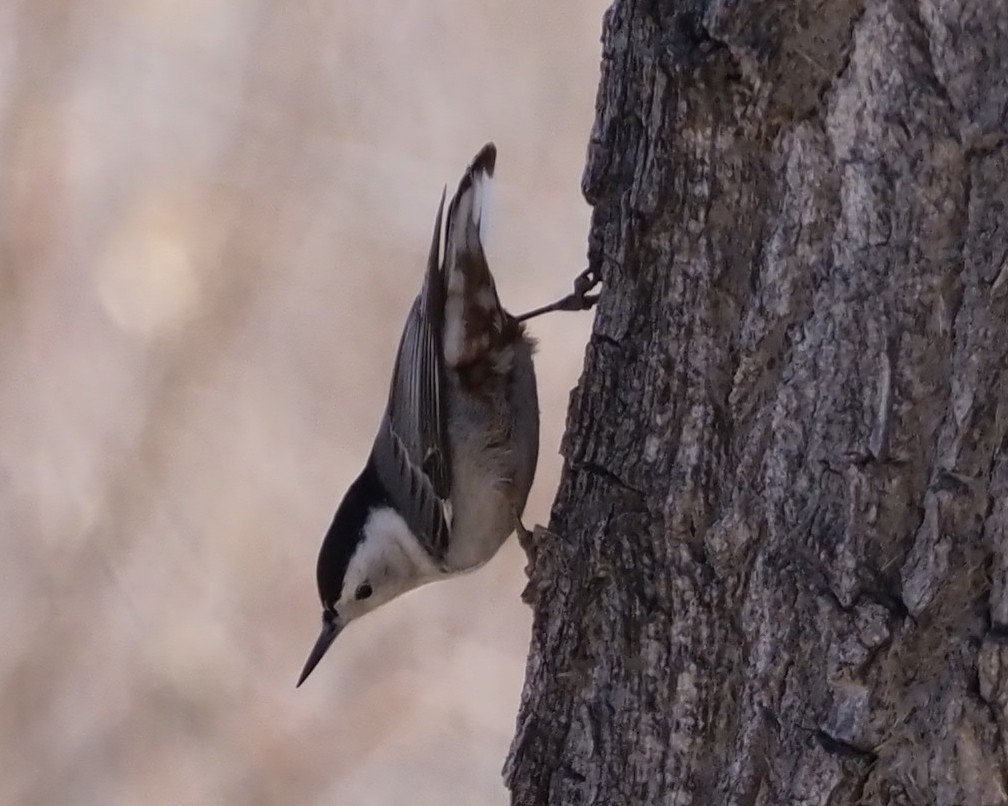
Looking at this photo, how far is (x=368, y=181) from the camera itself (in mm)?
3484

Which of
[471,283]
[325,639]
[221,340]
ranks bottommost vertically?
[325,639]

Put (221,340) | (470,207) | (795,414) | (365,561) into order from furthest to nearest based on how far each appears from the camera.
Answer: (221,340) < (365,561) < (470,207) < (795,414)

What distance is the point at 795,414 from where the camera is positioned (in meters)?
1.29

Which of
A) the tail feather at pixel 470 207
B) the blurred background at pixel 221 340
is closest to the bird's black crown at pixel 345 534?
the tail feather at pixel 470 207

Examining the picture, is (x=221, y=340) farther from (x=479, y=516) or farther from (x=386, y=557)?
(x=479, y=516)

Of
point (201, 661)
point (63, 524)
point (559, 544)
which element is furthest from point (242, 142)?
point (559, 544)

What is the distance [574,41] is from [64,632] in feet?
7.36

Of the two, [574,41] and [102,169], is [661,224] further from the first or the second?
[102,169]

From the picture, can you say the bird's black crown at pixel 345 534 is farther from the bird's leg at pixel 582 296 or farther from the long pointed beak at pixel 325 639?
the bird's leg at pixel 582 296

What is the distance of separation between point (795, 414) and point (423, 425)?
119cm

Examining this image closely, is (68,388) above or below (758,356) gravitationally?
above

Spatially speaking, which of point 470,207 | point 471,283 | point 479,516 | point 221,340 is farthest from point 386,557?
point 221,340

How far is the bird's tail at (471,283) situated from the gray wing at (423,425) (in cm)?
2

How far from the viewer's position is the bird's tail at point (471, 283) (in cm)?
232
